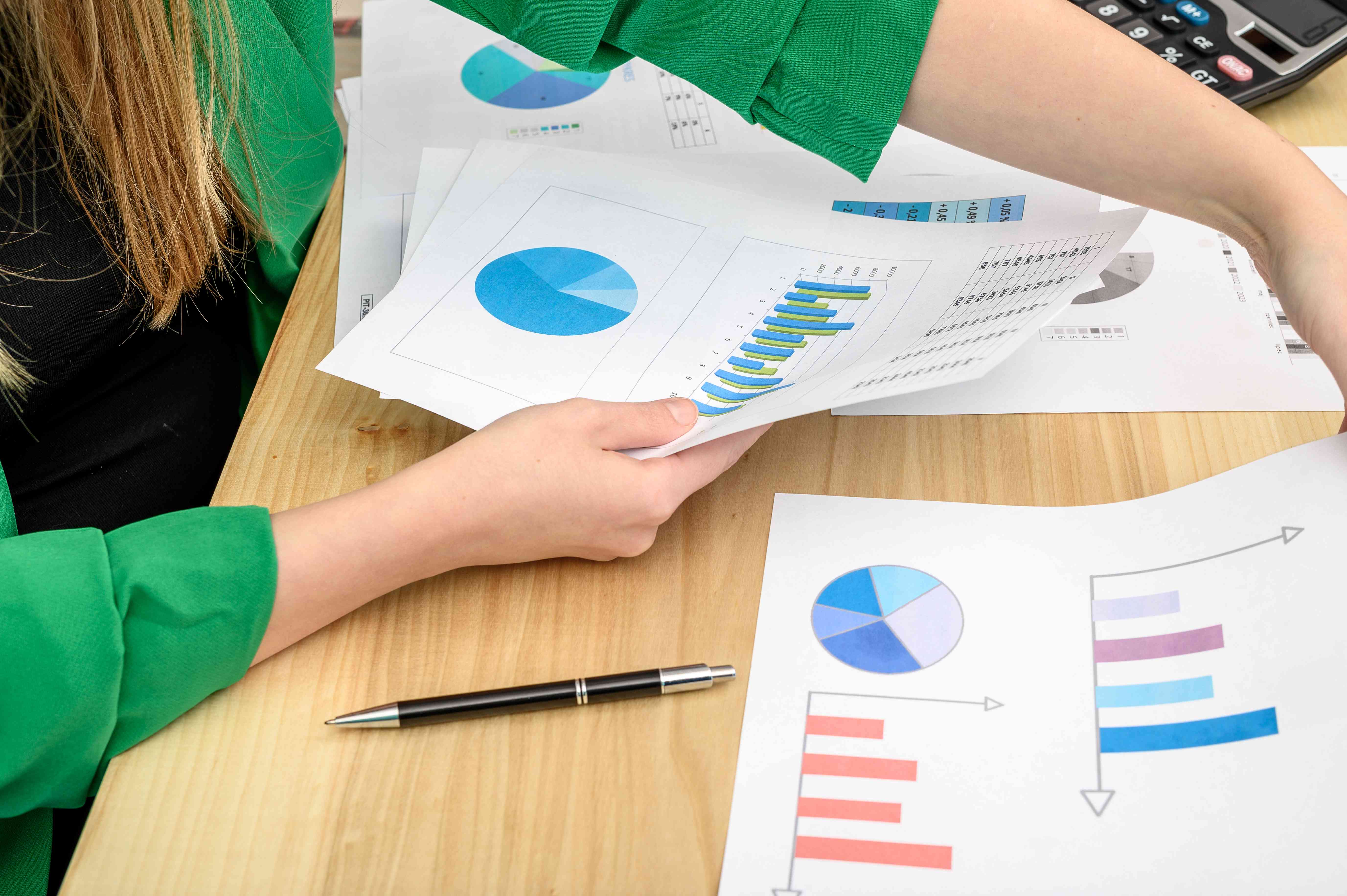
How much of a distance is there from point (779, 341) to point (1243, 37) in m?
0.47

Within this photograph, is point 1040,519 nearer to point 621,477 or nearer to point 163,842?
point 621,477

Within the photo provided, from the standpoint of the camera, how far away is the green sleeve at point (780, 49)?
1.63 ft

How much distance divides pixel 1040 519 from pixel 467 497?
282 millimetres

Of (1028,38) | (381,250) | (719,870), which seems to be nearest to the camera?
(719,870)

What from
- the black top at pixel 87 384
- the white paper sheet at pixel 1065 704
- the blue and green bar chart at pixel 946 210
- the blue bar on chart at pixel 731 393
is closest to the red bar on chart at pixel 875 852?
the white paper sheet at pixel 1065 704

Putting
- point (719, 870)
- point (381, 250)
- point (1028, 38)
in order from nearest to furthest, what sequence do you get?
1. point (719, 870)
2. point (1028, 38)
3. point (381, 250)

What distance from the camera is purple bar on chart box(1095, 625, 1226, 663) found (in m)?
0.38

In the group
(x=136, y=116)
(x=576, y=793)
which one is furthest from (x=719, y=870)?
(x=136, y=116)

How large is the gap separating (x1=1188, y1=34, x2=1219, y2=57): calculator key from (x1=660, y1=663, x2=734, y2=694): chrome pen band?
1.91 feet

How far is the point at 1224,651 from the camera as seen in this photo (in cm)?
38

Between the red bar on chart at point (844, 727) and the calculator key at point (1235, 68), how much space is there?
0.56 m

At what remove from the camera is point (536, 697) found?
1.33 feet

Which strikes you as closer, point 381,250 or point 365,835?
point 365,835

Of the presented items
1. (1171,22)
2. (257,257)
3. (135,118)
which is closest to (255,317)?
(257,257)
